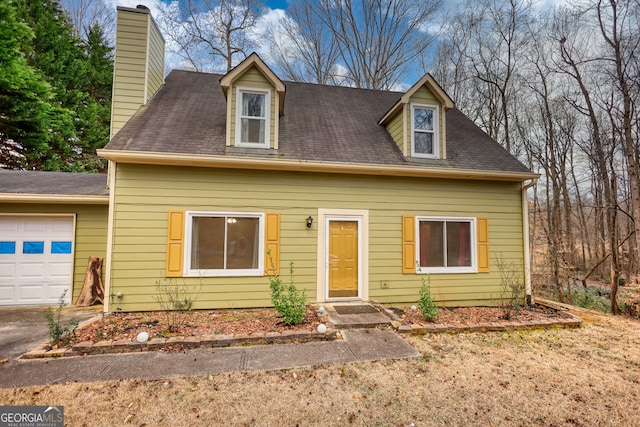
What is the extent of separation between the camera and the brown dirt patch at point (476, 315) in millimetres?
5352

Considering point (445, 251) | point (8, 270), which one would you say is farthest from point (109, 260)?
point (445, 251)

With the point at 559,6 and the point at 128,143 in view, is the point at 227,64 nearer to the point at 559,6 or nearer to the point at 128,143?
the point at 128,143

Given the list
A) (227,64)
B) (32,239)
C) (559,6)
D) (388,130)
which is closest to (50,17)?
(227,64)

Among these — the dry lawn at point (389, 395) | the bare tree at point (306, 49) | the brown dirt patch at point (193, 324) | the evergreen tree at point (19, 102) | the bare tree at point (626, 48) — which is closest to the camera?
the dry lawn at point (389, 395)

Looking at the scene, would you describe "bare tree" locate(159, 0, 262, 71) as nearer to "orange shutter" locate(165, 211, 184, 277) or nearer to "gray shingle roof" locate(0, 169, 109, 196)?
"gray shingle roof" locate(0, 169, 109, 196)

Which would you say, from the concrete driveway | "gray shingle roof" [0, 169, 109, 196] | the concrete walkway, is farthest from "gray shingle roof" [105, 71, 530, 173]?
the concrete walkway

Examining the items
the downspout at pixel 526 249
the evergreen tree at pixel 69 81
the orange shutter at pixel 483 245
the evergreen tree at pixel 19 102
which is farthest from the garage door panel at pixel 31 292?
the downspout at pixel 526 249

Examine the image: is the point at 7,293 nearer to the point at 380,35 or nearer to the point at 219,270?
the point at 219,270

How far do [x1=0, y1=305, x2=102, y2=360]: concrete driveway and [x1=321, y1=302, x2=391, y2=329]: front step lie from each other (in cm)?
429

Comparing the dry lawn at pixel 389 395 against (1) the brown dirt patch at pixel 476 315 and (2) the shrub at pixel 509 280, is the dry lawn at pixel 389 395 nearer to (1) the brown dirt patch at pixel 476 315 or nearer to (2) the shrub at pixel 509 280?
(1) the brown dirt patch at pixel 476 315

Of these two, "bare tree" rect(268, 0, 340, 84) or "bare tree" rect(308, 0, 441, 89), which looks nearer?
"bare tree" rect(308, 0, 441, 89)

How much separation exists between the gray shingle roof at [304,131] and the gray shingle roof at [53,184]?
1849 mm

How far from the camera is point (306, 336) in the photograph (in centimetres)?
439

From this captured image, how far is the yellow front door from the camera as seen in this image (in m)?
6.41
